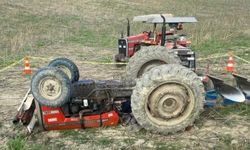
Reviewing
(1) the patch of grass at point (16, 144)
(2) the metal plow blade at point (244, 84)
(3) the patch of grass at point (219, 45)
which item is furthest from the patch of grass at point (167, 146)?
(3) the patch of grass at point (219, 45)

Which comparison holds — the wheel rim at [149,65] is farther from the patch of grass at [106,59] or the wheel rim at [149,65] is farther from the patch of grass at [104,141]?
the patch of grass at [106,59]

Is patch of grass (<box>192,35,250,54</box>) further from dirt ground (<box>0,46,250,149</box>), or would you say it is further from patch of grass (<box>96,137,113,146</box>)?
patch of grass (<box>96,137,113,146</box>)

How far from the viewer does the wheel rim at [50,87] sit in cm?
716

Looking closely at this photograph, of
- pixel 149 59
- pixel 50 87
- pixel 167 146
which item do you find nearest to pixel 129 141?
pixel 167 146

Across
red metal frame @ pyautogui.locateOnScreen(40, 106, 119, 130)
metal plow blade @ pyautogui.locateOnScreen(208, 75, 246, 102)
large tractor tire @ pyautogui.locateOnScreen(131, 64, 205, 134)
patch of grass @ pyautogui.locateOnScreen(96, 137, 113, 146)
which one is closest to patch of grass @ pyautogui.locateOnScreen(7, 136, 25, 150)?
red metal frame @ pyautogui.locateOnScreen(40, 106, 119, 130)

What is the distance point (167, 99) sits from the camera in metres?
7.27

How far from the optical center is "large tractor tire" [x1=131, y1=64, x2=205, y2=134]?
7.14m

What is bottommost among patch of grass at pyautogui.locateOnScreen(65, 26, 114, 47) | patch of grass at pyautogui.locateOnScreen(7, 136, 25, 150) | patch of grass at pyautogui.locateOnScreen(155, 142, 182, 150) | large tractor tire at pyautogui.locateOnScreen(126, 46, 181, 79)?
patch of grass at pyautogui.locateOnScreen(155, 142, 182, 150)

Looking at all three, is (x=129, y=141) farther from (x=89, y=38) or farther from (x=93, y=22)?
(x=93, y=22)

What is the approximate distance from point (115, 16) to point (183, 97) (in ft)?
82.0

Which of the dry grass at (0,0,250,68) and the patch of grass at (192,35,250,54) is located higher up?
the dry grass at (0,0,250,68)

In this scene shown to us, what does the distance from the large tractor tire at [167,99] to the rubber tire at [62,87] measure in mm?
1206

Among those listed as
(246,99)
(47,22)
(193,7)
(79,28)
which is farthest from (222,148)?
(193,7)

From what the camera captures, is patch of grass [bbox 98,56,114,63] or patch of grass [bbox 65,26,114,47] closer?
patch of grass [bbox 98,56,114,63]
